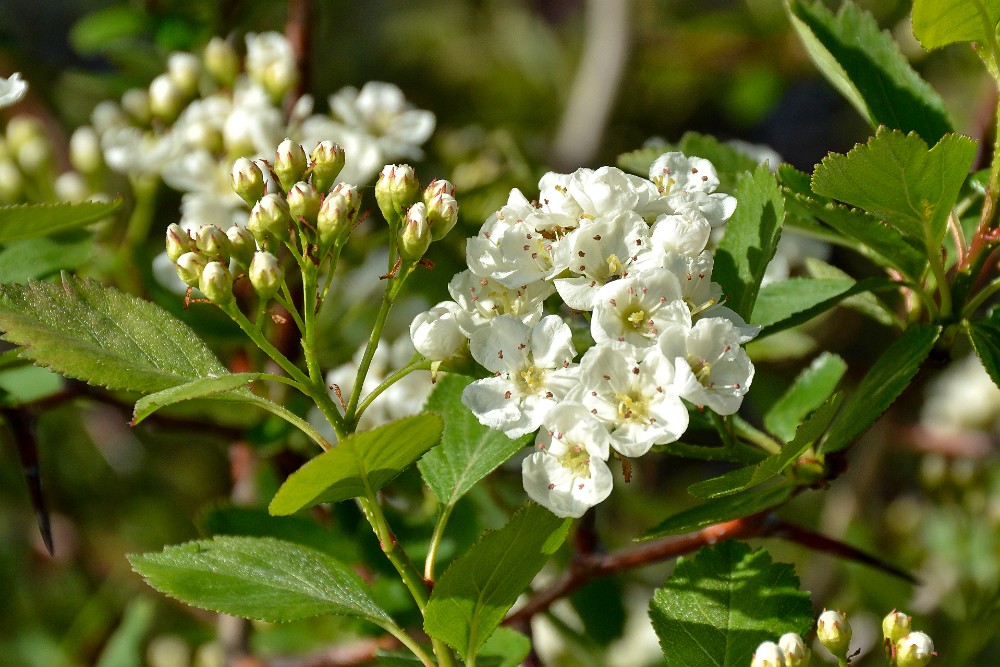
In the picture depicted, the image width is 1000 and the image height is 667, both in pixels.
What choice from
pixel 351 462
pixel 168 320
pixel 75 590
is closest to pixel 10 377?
pixel 168 320

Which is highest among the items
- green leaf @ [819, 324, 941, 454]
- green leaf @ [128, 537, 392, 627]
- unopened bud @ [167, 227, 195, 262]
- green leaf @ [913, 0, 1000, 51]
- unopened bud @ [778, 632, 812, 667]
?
green leaf @ [913, 0, 1000, 51]

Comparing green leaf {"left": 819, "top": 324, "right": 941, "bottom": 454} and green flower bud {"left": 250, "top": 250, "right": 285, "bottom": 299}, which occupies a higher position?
green flower bud {"left": 250, "top": 250, "right": 285, "bottom": 299}

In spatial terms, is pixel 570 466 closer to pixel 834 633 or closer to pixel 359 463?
pixel 359 463

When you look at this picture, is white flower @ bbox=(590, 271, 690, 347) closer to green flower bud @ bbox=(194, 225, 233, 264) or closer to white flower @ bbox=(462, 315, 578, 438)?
white flower @ bbox=(462, 315, 578, 438)

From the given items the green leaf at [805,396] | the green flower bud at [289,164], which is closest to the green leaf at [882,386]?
the green leaf at [805,396]

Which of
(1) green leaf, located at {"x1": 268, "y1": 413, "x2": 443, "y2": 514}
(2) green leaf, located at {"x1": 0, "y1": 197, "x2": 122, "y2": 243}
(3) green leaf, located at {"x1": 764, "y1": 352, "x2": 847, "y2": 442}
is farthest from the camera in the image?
(3) green leaf, located at {"x1": 764, "y1": 352, "x2": 847, "y2": 442}

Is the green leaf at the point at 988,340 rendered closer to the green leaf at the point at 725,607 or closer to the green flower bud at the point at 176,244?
the green leaf at the point at 725,607

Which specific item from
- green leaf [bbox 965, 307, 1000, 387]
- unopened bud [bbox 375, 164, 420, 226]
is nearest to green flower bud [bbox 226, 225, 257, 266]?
unopened bud [bbox 375, 164, 420, 226]
